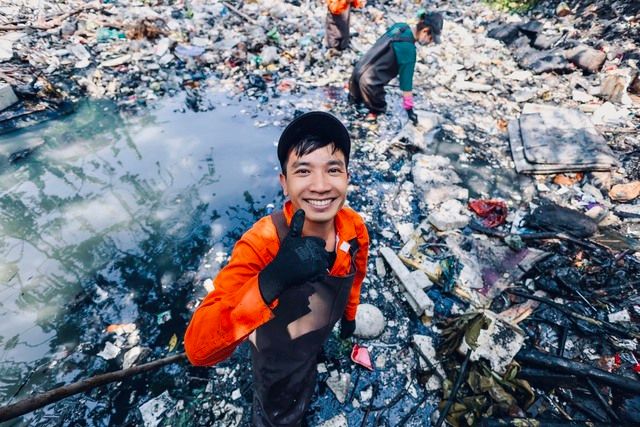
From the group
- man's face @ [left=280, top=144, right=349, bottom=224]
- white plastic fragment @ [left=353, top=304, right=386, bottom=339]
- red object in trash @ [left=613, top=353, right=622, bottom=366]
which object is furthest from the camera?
white plastic fragment @ [left=353, top=304, right=386, bottom=339]

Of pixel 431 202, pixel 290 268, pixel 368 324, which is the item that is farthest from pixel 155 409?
pixel 431 202

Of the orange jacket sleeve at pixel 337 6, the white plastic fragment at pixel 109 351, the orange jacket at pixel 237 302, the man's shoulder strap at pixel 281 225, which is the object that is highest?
the orange jacket sleeve at pixel 337 6

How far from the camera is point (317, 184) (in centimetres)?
159

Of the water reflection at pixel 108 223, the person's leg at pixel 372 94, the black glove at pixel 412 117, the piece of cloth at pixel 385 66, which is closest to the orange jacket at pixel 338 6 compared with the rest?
the piece of cloth at pixel 385 66

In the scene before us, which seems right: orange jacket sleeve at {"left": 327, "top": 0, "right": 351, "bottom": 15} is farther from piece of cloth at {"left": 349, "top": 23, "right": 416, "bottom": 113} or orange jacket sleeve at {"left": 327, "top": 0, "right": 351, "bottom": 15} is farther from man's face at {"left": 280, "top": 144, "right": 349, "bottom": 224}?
man's face at {"left": 280, "top": 144, "right": 349, "bottom": 224}

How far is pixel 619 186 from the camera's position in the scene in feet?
12.8

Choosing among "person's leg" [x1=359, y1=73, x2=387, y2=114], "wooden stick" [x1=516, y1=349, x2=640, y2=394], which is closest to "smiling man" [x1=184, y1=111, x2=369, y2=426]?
"wooden stick" [x1=516, y1=349, x2=640, y2=394]

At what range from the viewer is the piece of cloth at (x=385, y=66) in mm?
4910

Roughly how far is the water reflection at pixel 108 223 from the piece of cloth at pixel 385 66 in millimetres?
1742

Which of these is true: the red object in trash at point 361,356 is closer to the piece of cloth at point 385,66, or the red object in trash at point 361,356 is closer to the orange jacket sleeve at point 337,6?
the piece of cloth at point 385,66

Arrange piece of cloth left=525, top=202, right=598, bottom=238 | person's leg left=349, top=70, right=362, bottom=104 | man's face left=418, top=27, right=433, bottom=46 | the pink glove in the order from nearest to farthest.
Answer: piece of cloth left=525, top=202, right=598, bottom=238 → the pink glove → man's face left=418, top=27, right=433, bottom=46 → person's leg left=349, top=70, right=362, bottom=104

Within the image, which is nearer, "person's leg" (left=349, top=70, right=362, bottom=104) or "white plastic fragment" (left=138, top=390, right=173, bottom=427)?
"white plastic fragment" (left=138, top=390, right=173, bottom=427)

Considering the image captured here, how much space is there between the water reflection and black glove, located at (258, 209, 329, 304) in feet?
6.11

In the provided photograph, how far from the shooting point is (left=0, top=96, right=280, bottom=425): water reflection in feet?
8.52
